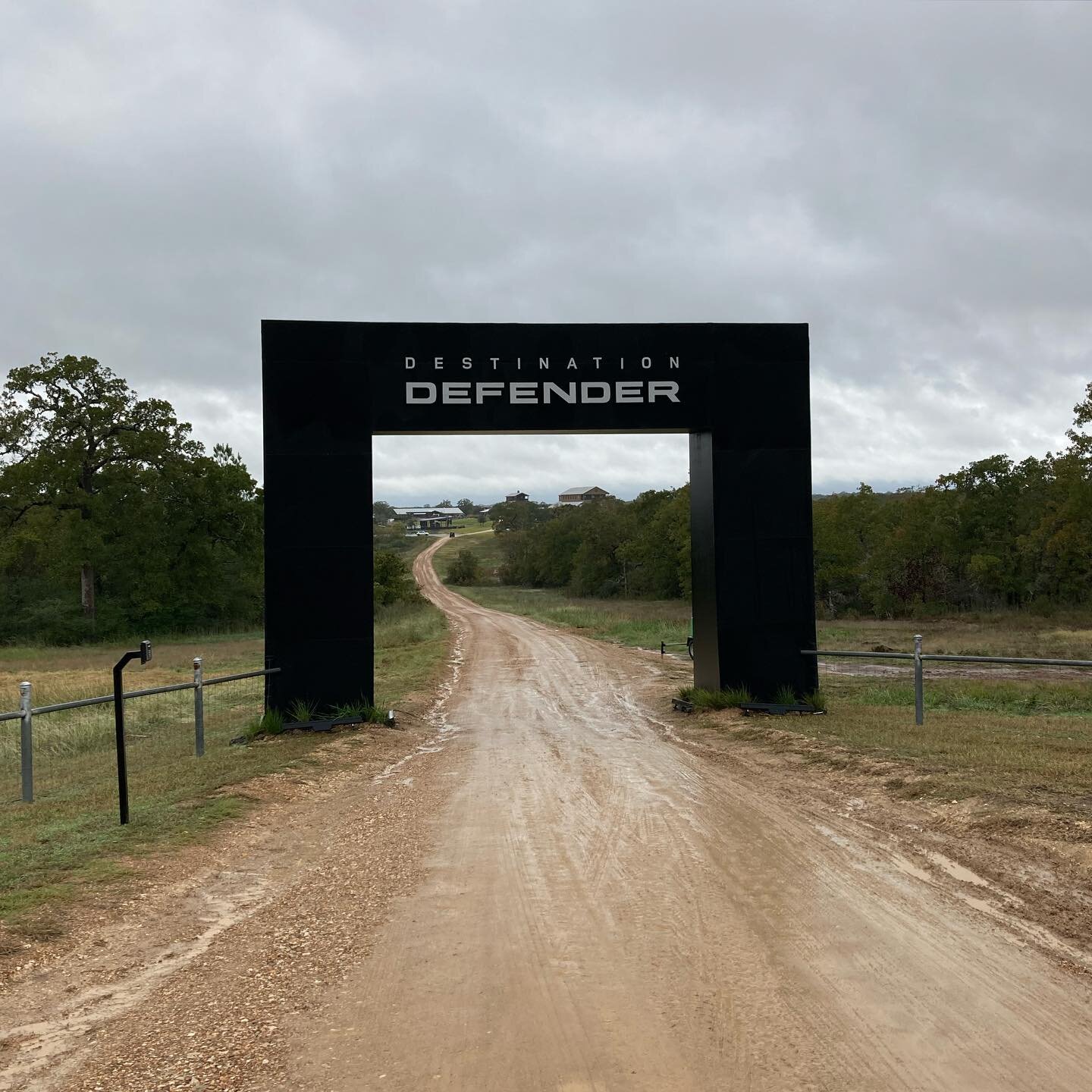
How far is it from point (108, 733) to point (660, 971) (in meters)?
13.0

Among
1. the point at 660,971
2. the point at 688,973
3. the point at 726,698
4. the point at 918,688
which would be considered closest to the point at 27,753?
the point at 660,971

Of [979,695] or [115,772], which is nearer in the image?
[115,772]

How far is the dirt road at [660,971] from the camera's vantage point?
11.8 ft

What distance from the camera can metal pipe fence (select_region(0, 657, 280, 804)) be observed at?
9578 mm

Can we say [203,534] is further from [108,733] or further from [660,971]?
[660,971]

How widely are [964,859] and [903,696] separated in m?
10.1

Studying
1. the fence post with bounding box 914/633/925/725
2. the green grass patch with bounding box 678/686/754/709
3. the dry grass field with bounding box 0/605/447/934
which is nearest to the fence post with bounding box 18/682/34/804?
the dry grass field with bounding box 0/605/447/934

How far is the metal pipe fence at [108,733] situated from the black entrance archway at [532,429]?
130cm

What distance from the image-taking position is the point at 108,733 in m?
15.0

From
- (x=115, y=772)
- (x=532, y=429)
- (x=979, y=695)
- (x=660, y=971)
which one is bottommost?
(x=979, y=695)

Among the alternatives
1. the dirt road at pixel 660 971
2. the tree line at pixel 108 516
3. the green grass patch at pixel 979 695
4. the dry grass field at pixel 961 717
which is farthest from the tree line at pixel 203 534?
the dirt road at pixel 660 971

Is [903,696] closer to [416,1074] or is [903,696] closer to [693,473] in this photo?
[693,473]

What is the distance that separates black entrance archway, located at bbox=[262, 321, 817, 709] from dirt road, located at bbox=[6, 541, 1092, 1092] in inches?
202

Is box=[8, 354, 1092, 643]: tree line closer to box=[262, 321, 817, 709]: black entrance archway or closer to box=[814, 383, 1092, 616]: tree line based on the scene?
box=[814, 383, 1092, 616]: tree line
